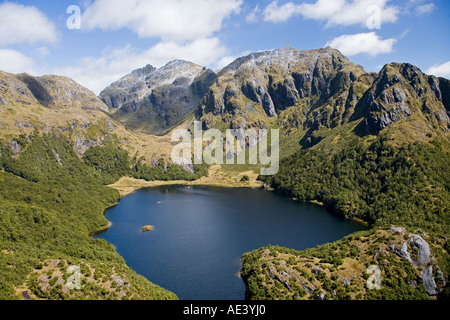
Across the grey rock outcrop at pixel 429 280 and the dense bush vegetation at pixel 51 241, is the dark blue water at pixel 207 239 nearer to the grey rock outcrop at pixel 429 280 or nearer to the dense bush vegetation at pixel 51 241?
the dense bush vegetation at pixel 51 241

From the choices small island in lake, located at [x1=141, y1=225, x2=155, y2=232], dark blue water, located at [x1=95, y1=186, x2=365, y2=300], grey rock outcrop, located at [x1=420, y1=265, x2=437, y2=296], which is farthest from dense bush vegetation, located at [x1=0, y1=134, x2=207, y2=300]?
grey rock outcrop, located at [x1=420, y1=265, x2=437, y2=296]

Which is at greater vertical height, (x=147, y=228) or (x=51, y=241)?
(x=51, y=241)

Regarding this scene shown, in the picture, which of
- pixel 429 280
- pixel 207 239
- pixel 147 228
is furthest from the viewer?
pixel 147 228

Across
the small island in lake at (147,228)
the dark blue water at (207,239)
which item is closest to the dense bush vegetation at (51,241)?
the dark blue water at (207,239)

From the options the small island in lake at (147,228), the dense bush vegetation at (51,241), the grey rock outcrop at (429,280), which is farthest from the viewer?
the small island in lake at (147,228)

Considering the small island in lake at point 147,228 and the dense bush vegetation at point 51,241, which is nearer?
the dense bush vegetation at point 51,241

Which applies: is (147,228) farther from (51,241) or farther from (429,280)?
(429,280)

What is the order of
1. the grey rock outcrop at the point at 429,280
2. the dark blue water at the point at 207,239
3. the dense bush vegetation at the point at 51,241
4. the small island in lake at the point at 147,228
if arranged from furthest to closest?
the small island in lake at the point at 147,228 < the dark blue water at the point at 207,239 < the grey rock outcrop at the point at 429,280 < the dense bush vegetation at the point at 51,241

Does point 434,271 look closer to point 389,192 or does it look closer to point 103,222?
point 389,192

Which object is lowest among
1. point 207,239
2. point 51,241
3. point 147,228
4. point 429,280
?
point 207,239

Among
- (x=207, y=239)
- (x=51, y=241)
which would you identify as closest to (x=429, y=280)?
(x=207, y=239)
